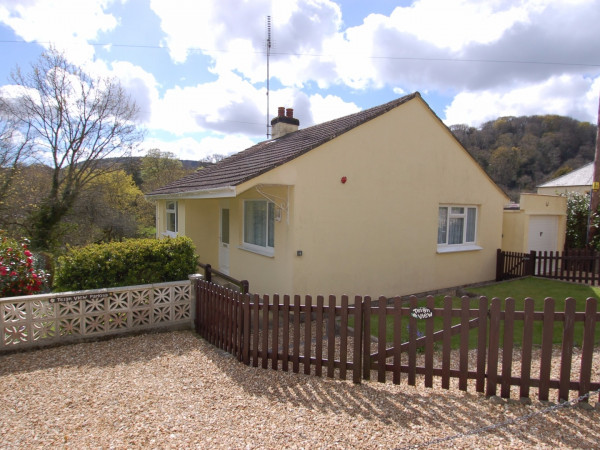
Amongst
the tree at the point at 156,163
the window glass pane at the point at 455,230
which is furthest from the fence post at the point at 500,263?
the tree at the point at 156,163

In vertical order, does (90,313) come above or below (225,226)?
below

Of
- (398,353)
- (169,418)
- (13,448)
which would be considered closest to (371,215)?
(398,353)

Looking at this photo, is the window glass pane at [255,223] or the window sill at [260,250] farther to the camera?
the window glass pane at [255,223]

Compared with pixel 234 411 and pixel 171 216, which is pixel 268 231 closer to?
pixel 234 411

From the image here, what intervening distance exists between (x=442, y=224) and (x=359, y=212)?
342 centimetres

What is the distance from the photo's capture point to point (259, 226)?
30.2 ft

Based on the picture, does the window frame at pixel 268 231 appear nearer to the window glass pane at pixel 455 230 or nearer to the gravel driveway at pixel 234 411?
the gravel driveway at pixel 234 411

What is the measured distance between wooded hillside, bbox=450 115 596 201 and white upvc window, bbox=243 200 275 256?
4322 cm

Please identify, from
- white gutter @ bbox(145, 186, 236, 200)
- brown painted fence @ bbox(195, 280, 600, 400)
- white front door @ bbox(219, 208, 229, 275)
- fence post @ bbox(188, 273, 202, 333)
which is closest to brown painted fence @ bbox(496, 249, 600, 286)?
brown painted fence @ bbox(195, 280, 600, 400)

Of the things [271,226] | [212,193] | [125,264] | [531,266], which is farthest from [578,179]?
[125,264]

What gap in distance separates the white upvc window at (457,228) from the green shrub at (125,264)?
23.2 feet

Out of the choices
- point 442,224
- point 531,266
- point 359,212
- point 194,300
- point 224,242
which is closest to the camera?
point 194,300

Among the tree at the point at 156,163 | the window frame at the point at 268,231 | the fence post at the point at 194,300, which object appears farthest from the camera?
the tree at the point at 156,163

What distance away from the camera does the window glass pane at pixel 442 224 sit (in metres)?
10.4
